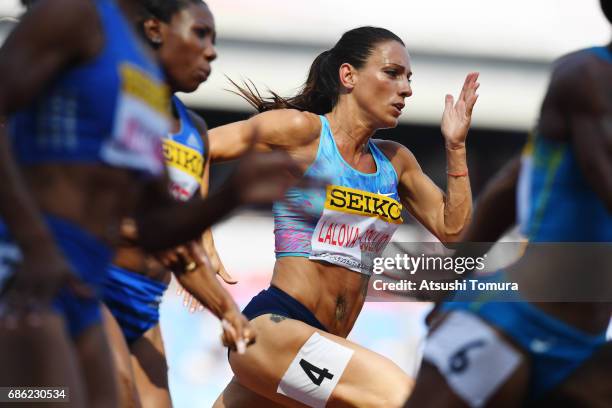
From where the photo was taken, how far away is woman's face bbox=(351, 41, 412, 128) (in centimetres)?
621

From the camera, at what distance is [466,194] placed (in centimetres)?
639

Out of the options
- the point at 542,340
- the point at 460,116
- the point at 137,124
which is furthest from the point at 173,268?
the point at 460,116

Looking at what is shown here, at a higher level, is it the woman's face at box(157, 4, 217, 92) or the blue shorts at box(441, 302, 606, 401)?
the woman's face at box(157, 4, 217, 92)

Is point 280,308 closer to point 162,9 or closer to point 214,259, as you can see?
point 214,259

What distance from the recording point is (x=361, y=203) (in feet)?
19.5

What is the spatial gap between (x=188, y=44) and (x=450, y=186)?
7.52ft

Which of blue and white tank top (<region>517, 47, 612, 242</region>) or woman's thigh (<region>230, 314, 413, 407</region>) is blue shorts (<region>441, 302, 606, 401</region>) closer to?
blue and white tank top (<region>517, 47, 612, 242</region>)

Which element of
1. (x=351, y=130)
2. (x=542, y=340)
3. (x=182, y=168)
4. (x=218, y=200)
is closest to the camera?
(x=218, y=200)

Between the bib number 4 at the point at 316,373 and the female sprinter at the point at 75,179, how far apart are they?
2.17 metres

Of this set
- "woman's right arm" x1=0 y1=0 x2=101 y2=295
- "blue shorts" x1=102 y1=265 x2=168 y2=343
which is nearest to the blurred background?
"blue shorts" x1=102 y1=265 x2=168 y2=343

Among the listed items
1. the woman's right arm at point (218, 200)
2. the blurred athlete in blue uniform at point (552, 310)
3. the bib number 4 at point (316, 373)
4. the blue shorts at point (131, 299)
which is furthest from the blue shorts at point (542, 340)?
the bib number 4 at point (316, 373)

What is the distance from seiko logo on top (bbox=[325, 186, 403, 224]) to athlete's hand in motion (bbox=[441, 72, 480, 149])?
0.59 meters

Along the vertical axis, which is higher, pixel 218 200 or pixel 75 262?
pixel 218 200

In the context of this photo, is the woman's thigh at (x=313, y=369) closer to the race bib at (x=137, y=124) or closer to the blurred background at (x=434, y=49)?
the race bib at (x=137, y=124)
